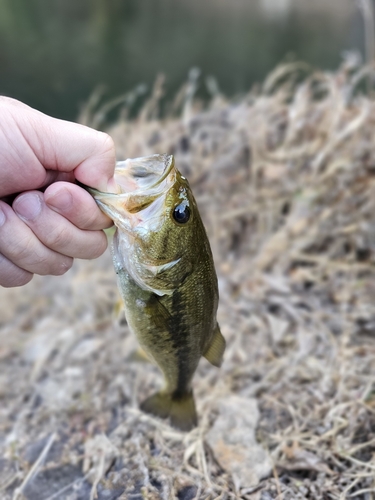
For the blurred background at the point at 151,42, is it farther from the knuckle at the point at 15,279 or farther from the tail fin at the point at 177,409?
the tail fin at the point at 177,409

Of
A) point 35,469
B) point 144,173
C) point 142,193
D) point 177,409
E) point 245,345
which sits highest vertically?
point 144,173

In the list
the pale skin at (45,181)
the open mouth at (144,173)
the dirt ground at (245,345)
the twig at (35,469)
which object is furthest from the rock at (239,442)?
the open mouth at (144,173)

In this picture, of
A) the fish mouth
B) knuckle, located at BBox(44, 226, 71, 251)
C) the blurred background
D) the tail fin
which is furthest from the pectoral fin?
the blurred background

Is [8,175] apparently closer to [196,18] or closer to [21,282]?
[21,282]

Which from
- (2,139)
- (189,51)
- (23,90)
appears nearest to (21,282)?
(2,139)

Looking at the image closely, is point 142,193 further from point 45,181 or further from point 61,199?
point 45,181

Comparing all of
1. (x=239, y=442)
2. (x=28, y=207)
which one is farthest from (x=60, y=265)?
(x=239, y=442)
